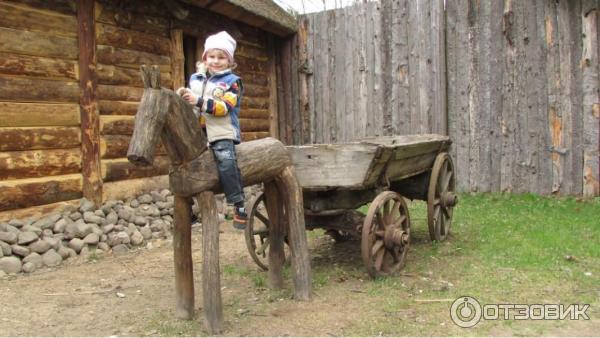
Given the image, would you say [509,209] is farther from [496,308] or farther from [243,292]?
[243,292]

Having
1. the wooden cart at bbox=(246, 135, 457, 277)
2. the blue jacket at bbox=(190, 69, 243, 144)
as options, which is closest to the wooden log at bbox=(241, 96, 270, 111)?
the wooden cart at bbox=(246, 135, 457, 277)

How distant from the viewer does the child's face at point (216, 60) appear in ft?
11.8

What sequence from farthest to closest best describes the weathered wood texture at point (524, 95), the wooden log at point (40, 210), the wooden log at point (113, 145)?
the weathered wood texture at point (524, 95)
the wooden log at point (113, 145)
the wooden log at point (40, 210)

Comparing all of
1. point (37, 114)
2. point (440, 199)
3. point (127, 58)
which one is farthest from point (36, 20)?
point (440, 199)

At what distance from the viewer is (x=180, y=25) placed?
8.51 meters

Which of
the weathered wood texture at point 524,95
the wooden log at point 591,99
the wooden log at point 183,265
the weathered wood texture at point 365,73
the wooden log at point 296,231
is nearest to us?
the wooden log at point 183,265

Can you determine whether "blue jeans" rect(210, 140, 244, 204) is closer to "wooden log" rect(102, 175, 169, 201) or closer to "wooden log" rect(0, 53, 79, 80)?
"wooden log" rect(0, 53, 79, 80)

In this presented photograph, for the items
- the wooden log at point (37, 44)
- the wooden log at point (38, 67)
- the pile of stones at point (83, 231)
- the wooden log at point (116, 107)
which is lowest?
the pile of stones at point (83, 231)

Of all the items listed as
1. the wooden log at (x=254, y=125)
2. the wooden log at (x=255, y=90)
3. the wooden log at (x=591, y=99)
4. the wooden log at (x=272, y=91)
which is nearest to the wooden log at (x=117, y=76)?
the wooden log at (x=254, y=125)

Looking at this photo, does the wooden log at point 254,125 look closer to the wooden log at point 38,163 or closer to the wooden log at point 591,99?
the wooden log at point 38,163

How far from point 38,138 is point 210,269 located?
3.60 m

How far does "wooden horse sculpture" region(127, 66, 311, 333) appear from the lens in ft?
10.5

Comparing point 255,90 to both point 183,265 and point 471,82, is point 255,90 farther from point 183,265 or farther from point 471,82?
point 183,265

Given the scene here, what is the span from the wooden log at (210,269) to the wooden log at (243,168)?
0.09 meters
